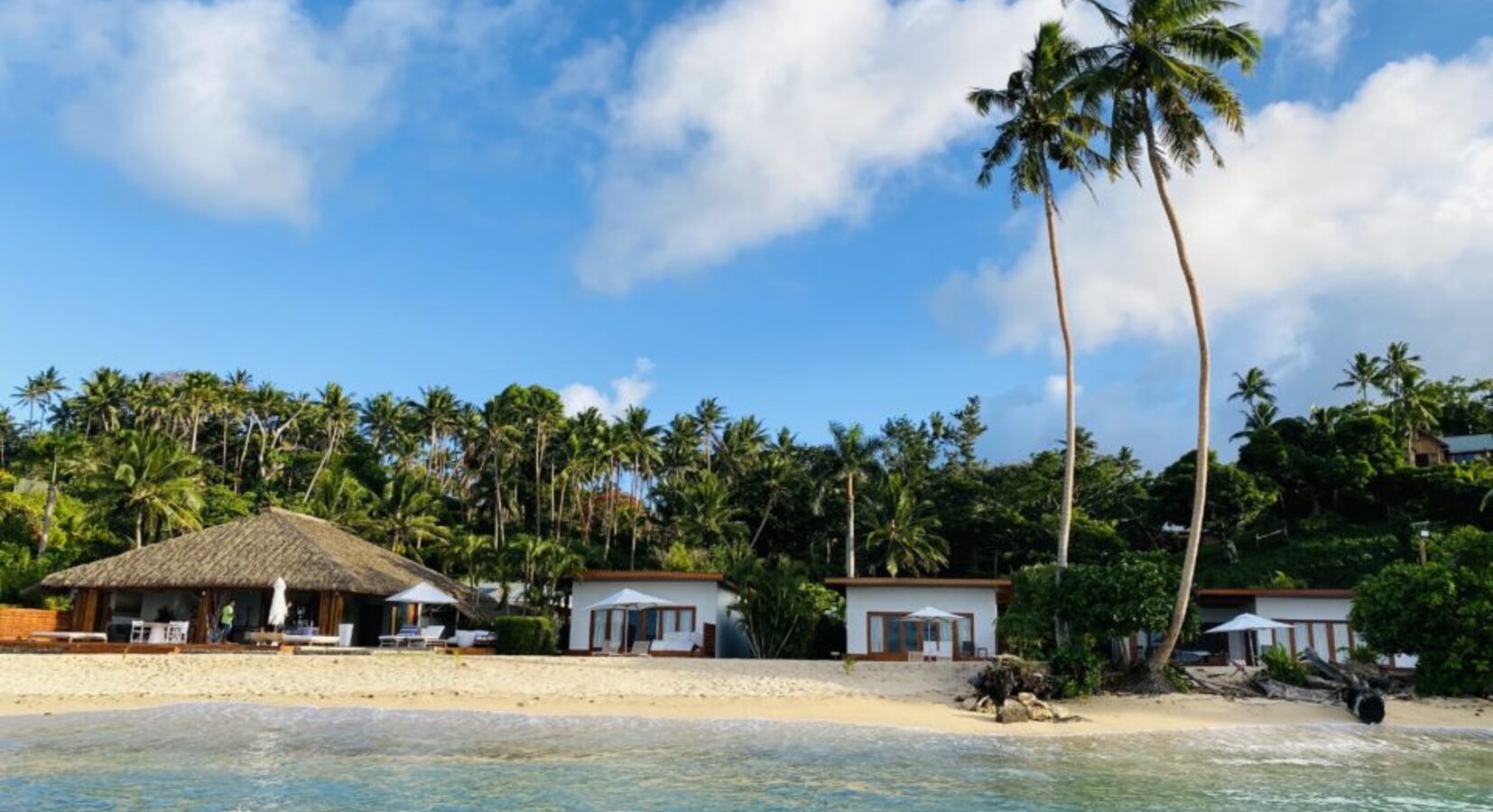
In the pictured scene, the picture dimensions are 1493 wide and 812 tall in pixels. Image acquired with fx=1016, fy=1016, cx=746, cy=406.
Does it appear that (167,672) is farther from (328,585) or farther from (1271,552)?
(1271,552)

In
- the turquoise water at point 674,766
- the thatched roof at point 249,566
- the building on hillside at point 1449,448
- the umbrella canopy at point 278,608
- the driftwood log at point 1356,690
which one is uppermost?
the building on hillside at point 1449,448

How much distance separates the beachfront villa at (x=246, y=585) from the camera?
28.8 meters

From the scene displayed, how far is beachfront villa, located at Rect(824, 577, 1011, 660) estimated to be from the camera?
27922mm

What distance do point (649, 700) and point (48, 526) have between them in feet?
116

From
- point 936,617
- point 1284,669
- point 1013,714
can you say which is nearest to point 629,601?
point 936,617

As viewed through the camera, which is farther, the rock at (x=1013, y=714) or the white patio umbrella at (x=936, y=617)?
the white patio umbrella at (x=936, y=617)

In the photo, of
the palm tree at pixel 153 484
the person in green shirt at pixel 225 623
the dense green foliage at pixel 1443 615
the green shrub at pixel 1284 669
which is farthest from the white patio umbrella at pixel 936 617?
the palm tree at pixel 153 484

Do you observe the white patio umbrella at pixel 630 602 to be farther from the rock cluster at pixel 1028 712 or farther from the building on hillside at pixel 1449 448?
the building on hillside at pixel 1449 448

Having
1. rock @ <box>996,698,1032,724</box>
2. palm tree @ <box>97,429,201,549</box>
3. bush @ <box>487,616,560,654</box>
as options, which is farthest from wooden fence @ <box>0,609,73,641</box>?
rock @ <box>996,698,1032,724</box>

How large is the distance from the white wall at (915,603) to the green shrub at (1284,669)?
6920 mm

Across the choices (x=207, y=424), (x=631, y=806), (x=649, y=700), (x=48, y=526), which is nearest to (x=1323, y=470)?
(x=649, y=700)

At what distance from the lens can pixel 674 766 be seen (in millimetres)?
13883

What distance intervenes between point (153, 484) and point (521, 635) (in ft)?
62.5

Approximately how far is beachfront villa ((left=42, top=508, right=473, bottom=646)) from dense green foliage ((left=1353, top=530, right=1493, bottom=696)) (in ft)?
80.9
